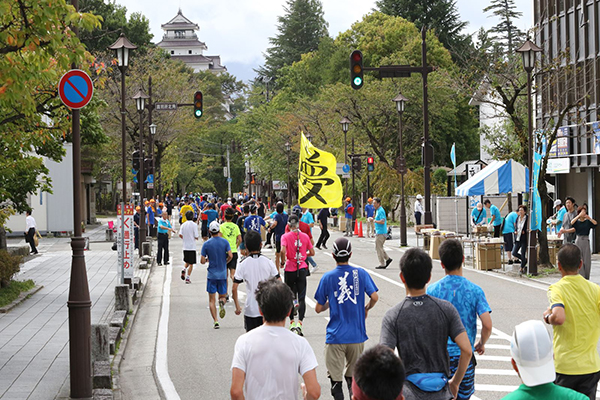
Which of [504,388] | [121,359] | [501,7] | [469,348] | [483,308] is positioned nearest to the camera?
[469,348]

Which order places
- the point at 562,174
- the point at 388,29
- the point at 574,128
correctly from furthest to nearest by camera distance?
the point at 388,29, the point at 562,174, the point at 574,128

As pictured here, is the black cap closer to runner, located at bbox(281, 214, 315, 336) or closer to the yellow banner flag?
runner, located at bbox(281, 214, 315, 336)

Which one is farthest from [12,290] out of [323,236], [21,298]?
[323,236]

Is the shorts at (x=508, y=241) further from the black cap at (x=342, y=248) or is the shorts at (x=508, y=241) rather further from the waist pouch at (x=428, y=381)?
the waist pouch at (x=428, y=381)

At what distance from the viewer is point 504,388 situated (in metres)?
9.05

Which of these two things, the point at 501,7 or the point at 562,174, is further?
the point at 501,7

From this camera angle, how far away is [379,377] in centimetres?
349

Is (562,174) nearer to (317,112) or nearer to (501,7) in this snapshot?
(317,112)

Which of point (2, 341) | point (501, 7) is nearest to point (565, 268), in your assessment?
point (2, 341)

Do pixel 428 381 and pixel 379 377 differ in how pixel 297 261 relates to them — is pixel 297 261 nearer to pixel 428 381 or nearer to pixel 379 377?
pixel 428 381

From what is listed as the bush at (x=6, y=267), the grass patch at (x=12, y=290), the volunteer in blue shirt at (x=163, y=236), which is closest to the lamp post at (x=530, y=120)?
the volunteer in blue shirt at (x=163, y=236)

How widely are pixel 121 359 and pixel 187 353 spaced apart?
3.11 feet

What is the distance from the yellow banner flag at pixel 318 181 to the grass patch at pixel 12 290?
6610 millimetres

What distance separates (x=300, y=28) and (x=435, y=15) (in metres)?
30.0
